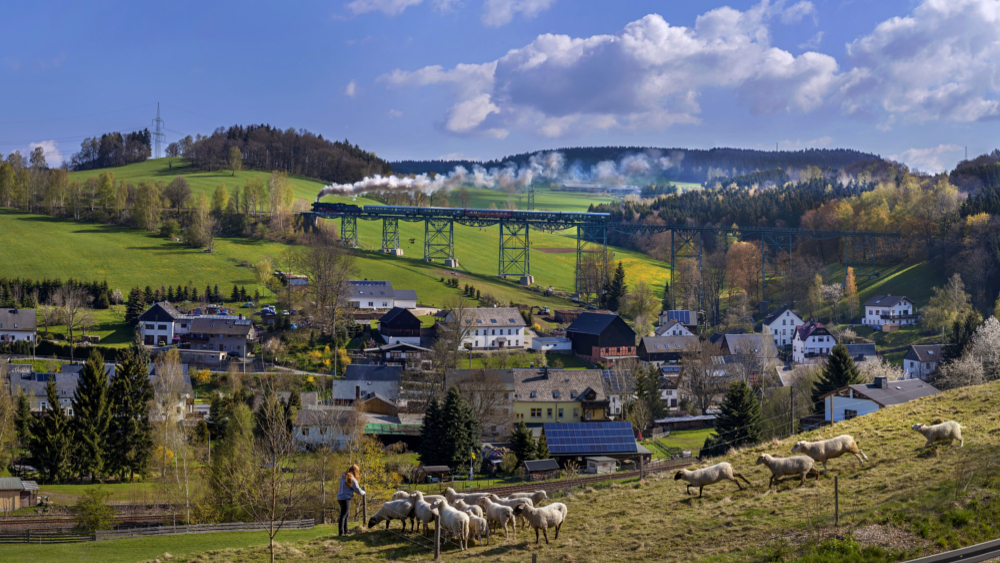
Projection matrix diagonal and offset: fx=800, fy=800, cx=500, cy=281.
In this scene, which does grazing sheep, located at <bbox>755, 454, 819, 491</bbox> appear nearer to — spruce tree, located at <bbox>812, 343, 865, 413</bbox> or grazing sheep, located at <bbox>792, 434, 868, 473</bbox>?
grazing sheep, located at <bbox>792, 434, 868, 473</bbox>

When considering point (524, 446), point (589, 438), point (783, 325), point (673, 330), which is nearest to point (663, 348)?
point (673, 330)

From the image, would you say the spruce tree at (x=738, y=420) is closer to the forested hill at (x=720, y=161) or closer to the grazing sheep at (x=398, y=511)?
the grazing sheep at (x=398, y=511)

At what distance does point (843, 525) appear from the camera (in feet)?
44.4

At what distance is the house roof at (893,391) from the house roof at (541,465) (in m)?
13.7

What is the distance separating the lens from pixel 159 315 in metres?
68.3

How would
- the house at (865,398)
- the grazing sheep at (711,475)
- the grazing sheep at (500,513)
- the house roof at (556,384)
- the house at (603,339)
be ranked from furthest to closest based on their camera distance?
the house at (603,339) < the house roof at (556,384) < the house at (865,398) < the grazing sheep at (711,475) < the grazing sheep at (500,513)

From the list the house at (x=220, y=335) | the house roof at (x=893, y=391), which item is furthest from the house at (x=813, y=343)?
the house at (x=220, y=335)

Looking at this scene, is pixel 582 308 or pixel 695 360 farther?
pixel 582 308

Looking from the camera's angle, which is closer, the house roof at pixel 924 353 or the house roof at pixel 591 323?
the house roof at pixel 924 353

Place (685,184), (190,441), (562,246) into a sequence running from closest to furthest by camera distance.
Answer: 1. (190,441)
2. (562,246)
3. (685,184)

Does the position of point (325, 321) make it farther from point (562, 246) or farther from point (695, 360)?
point (562, 246)

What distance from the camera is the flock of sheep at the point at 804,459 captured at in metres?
16.7

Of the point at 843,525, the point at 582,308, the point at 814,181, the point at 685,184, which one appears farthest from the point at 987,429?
the point at 685,184

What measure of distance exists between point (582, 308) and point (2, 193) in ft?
268
